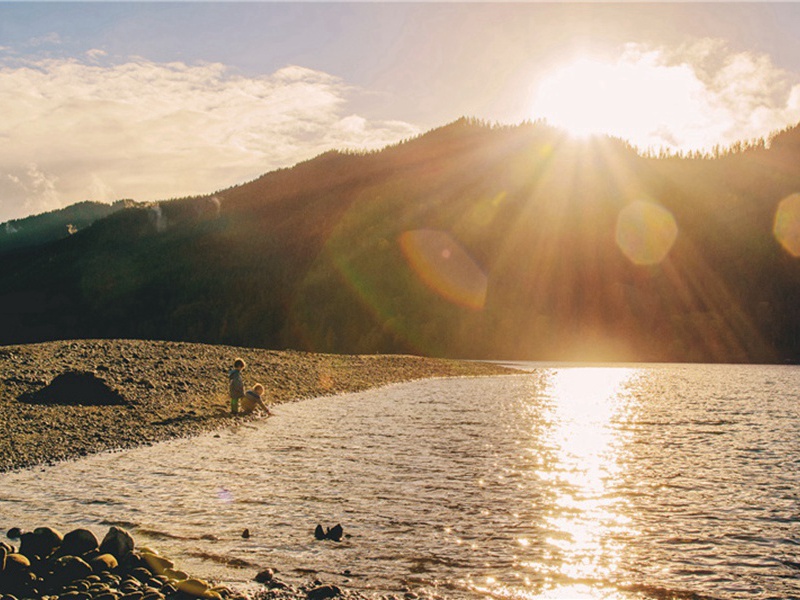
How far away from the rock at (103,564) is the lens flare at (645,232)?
553ft

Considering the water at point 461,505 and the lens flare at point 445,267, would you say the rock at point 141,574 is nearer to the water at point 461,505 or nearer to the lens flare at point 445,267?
the water at point 461,505

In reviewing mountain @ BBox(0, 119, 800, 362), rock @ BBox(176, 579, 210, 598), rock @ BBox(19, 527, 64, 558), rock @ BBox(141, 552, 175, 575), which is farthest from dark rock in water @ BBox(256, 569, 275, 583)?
mountain @ BBox(0, 119, 800, 362)

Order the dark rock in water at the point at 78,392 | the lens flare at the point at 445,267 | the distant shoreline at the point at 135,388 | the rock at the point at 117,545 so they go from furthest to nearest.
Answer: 1. the lens flare at the point at 445,267
2. the dark rock in water at the point at 78,392
3. the distant shoreline at the point at 135,388
4. the rock at the point at 117,545

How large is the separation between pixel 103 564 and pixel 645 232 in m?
182

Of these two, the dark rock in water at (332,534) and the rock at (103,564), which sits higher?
the dark rock in water at (332,534)

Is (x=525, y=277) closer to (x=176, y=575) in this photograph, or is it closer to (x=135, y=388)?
(x=135, y=388)

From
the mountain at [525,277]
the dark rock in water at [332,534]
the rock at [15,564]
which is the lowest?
the rock at [15,564]

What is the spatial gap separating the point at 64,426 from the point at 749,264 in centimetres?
17059

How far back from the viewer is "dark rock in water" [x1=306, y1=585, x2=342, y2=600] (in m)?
8.57

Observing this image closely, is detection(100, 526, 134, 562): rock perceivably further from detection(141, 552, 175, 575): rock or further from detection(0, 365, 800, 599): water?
detection(0, 365, 800, 599): water

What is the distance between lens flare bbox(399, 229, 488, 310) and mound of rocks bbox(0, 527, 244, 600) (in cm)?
13768

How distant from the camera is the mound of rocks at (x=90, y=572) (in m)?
8.23

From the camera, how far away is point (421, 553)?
10.5 m

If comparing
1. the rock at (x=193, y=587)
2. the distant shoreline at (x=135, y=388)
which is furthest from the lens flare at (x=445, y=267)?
the rock at (x=193, y=587)
